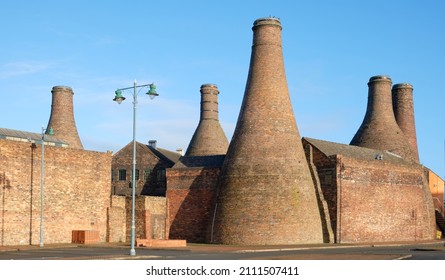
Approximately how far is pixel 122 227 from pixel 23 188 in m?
8.87

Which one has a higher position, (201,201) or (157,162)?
(157,162)

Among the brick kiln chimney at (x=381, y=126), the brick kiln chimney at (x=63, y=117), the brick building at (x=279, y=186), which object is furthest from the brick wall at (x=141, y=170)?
the brick kiln chimney at (x=381, y=126)

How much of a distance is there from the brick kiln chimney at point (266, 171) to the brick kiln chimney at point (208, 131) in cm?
1384

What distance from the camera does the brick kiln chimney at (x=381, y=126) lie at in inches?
2169

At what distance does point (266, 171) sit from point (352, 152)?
11.1 m

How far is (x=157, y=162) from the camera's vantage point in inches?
2173

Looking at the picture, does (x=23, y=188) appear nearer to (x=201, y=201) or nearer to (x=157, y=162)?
(x=201, y=201)

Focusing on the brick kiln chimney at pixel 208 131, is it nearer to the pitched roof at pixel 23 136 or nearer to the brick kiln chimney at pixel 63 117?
the brick kiln chimney at pixel 63 117

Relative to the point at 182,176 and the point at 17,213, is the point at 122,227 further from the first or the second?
the point at 17,213
